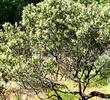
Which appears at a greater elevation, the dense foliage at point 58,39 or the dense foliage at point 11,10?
the dense foliage at point 11,10

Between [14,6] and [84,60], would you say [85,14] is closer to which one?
[84,60]

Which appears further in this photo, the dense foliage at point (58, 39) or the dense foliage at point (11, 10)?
the dense foliage at point (11, 10)

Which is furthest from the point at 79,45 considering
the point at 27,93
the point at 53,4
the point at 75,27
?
the point at 27,93

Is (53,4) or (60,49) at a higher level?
(53,4)

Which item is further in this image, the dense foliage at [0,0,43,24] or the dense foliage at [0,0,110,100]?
the dense foliage at [0,0,43,24]

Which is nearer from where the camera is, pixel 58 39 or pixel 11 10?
pixel 58 39

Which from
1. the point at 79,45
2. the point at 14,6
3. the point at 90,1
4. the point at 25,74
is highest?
the point at 14,6

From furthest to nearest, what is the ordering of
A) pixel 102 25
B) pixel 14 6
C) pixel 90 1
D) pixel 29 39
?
1. pixel 14 6
2. pixel 90 1
3. pixel 29 39
4. pixel 102 25

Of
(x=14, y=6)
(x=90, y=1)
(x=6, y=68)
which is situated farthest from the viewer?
(x=14, y=6)

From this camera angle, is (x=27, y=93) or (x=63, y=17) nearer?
(x=63, y=17)

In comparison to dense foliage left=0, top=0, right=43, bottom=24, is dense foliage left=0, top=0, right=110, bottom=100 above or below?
below

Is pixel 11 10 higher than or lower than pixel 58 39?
higher

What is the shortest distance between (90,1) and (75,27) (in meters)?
3.59

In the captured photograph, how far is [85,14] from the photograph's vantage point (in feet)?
58.0
